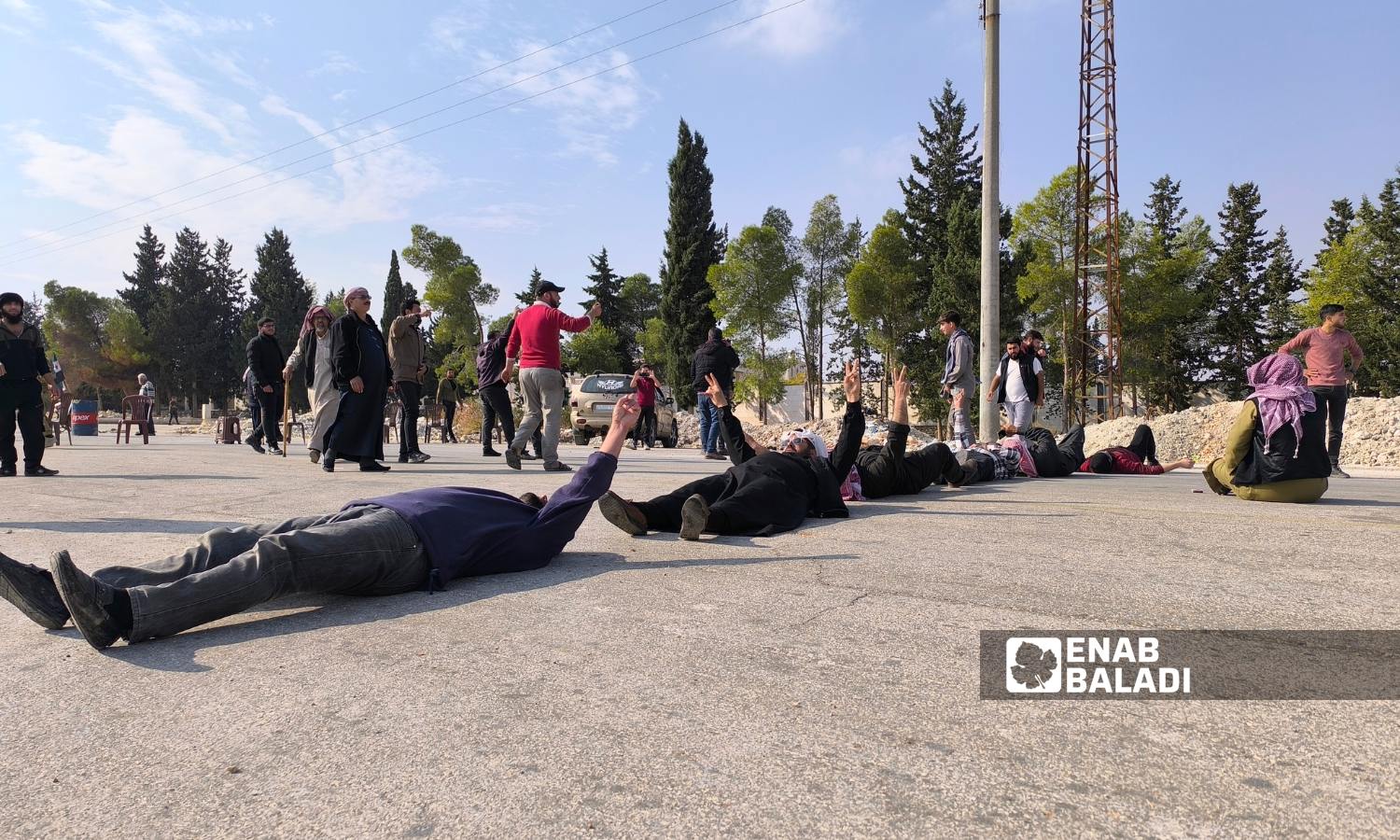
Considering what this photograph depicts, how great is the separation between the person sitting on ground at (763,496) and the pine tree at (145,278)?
303ft

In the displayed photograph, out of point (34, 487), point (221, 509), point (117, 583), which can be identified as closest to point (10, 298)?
point (34, 487)

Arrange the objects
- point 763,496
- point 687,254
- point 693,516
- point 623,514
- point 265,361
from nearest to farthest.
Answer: point 693,516
point 623,514
point 763,496
point 265,361
point 687,254

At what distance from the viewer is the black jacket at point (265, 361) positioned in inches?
461

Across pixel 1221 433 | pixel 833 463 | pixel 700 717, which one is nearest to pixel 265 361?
pixel 833 463

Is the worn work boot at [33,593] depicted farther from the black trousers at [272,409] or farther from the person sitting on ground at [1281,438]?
the black trousers at [272,409]

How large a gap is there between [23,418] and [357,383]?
11.4ft

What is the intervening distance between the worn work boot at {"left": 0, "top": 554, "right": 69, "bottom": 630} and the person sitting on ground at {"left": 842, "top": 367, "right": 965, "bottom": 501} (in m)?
4.60

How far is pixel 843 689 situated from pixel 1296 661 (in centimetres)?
131

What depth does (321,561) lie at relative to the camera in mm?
2838

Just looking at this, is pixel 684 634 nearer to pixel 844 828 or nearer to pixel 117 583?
pixel 844 828

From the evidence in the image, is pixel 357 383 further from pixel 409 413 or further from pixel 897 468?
pixel 897 468

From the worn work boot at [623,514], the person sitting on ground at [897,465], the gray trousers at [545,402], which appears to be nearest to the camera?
the worn work boot at [623,514]

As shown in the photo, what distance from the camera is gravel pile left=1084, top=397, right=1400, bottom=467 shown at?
538 inches

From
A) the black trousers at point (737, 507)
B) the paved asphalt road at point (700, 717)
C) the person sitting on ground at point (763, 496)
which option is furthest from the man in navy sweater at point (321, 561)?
the black trousers at point (737, 507)
